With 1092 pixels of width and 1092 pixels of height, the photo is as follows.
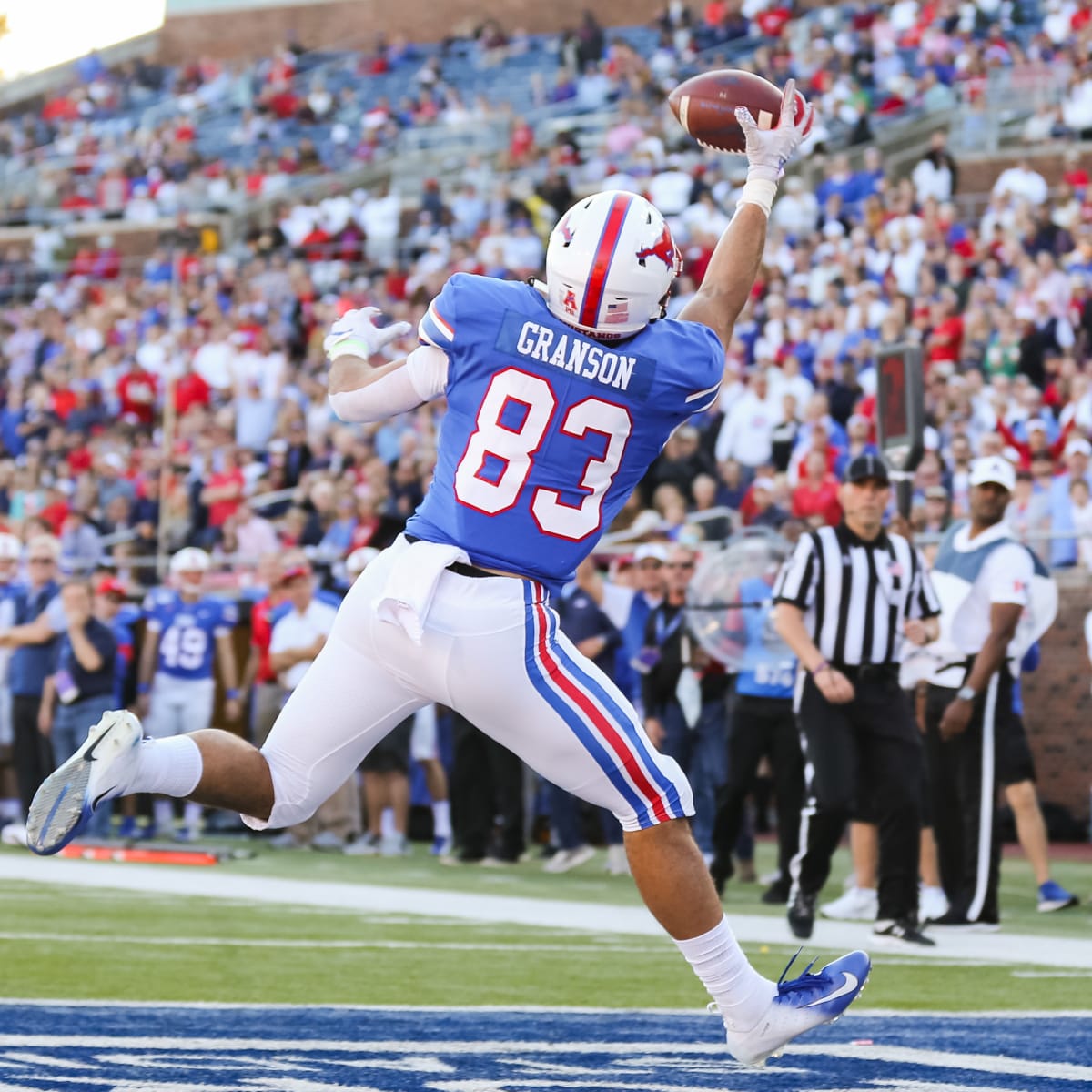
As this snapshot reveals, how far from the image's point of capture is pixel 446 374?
4199 mm

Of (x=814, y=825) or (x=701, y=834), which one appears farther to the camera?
(x=701, y=834)

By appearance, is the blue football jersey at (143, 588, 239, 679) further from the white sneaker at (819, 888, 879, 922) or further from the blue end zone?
the blue end zone

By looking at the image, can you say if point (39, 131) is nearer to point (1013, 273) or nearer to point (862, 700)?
point (1013, 273)

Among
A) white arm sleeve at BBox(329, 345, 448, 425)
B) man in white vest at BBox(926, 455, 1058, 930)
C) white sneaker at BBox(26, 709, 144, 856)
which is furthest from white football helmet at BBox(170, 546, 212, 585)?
white sneaker at BBox(26, 709, 144, 856)

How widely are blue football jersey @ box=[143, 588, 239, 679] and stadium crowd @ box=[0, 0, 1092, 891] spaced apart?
16.9 inches

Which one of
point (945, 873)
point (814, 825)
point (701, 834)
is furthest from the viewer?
point (701, 834)

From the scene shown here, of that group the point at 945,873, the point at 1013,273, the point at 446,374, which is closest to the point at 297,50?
the point at 1013,273

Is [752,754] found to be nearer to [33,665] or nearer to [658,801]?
[33,665]

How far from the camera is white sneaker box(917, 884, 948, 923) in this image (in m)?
8.38

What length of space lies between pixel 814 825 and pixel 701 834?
3568 millimetres

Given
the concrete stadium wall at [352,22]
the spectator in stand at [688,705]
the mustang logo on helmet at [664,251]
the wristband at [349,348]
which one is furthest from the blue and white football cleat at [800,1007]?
the concrete stadium wall at [352,22]

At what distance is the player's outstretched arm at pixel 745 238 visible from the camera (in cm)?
444

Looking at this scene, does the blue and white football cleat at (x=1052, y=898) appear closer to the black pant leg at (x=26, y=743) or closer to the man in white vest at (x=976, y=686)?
the man in white vest at (x=976, y=686)

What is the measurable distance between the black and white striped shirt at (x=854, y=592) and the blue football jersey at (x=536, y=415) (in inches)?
127
